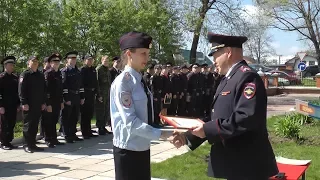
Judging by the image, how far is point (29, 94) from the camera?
806 cm

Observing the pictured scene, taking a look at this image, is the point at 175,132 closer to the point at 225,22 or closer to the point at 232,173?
the point at 232,173

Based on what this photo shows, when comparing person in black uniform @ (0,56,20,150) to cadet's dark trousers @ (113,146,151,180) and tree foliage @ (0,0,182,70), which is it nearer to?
tree foliage @ (0,0,182,70)

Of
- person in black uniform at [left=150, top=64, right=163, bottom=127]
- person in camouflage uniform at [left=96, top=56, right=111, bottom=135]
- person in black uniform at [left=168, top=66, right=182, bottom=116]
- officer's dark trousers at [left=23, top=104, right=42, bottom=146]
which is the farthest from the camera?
person in black uniform at [left=168, top=66, right=182, bottom=116]

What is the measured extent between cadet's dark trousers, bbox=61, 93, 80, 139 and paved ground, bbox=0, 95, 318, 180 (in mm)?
364

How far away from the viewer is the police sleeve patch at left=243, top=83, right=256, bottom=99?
290cm

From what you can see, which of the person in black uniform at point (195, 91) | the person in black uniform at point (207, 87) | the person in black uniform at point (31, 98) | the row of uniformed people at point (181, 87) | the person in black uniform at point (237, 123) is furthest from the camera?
the person in black uniform at point (207, 87)

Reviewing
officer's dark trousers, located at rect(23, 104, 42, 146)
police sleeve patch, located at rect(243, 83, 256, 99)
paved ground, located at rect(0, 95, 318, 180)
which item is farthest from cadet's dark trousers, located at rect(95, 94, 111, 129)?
police sleeve patch, located at rect(243, 83, 256, 99)

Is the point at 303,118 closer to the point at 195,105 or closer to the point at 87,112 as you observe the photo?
the point at 195,105

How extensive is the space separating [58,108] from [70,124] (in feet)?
1.98

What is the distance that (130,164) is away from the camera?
329 cm

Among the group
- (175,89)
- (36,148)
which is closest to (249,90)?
(36,148)

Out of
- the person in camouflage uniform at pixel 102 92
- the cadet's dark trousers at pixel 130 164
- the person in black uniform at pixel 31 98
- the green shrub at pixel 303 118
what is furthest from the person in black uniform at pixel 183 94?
the cadet's dark trousers at pixel 130 164

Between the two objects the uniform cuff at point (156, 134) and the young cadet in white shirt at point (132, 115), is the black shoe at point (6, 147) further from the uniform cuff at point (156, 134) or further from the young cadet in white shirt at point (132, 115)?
the uniform cuff at point (156, 134)

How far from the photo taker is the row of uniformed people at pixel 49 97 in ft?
26.6
